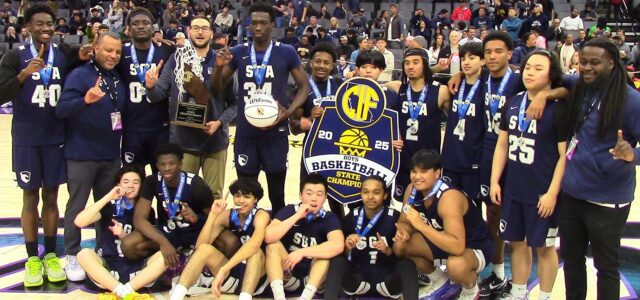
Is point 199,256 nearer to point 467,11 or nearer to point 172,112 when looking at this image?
point 172,112

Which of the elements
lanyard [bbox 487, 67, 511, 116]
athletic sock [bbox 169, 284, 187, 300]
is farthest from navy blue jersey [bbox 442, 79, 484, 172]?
athletic sock [bbox 169, 284, 187, 300]

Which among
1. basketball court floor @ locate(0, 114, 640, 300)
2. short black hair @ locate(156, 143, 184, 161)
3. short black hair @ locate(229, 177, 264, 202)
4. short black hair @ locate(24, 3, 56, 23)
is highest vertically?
short black hair @ locate(24, 3, 56, 23)

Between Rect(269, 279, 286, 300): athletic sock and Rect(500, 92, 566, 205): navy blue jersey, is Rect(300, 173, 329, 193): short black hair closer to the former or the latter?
Rect(269, 279, 286, 300): athletic sock

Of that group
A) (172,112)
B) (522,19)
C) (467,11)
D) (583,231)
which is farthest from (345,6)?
(583,231)

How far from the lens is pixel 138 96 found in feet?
16.8

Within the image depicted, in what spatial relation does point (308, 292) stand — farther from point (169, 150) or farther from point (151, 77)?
point (151, 77)

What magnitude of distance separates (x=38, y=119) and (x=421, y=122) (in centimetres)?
256

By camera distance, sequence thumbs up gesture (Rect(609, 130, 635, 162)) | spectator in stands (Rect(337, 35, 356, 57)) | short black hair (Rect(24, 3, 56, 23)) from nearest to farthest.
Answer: thumbs up gesture (Rect(609, 130, 635, 162))
short black hair (Rect(24, 3, 56, 23))
spectator in stands (Rect(337, 35, 356, 57))

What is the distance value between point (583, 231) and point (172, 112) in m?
2.91

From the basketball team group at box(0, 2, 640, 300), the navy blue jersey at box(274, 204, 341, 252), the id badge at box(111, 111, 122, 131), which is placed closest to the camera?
the basketball team group at box(0, 2, 640, 300)

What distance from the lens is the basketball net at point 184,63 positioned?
16.7ft

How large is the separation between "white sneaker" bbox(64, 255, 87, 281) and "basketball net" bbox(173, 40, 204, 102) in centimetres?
132

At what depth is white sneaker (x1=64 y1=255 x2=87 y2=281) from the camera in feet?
16.0

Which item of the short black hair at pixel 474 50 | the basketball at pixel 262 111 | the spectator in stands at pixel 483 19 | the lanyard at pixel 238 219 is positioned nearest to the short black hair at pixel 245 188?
the lanyard at pixel 238 219
